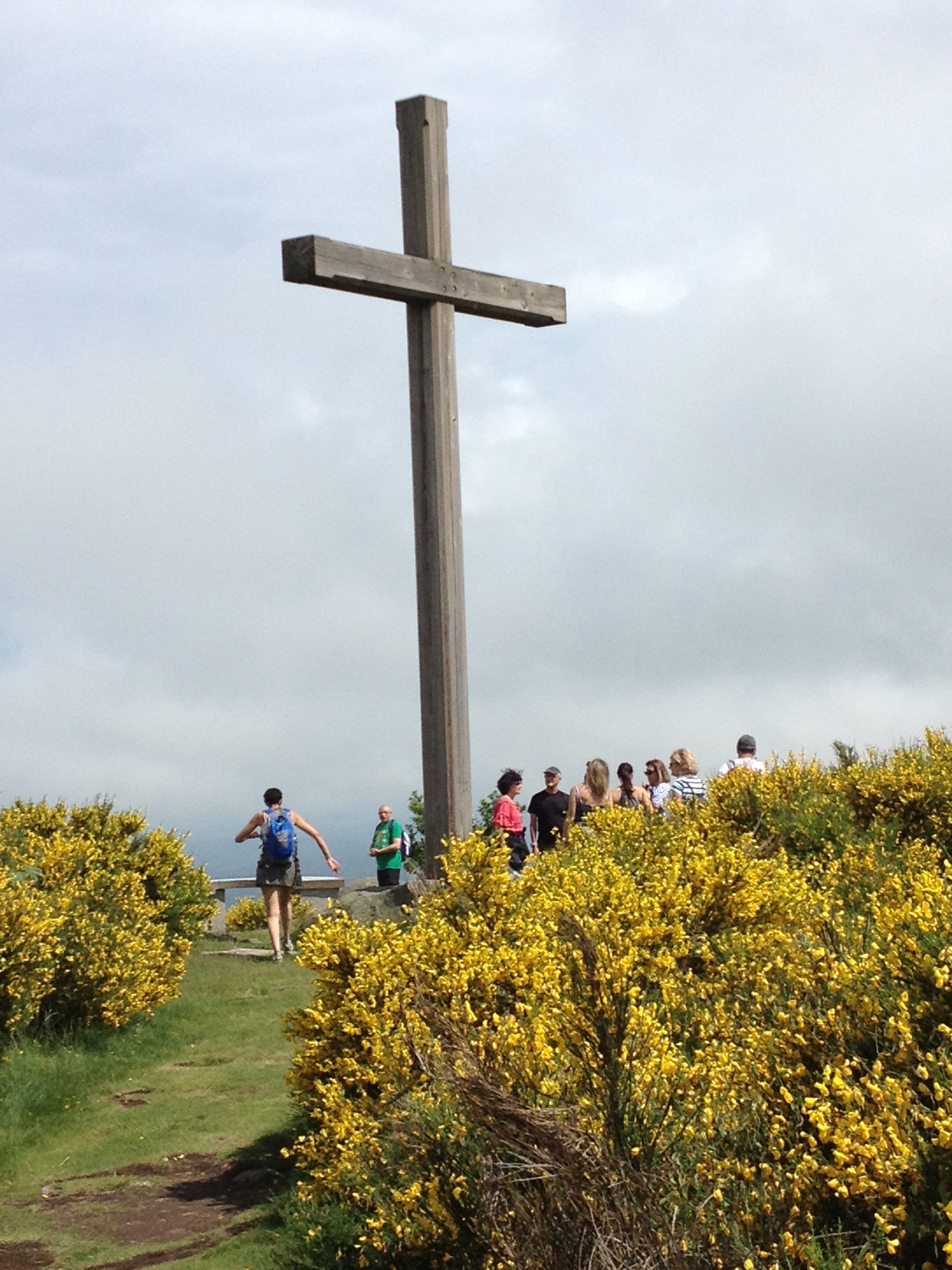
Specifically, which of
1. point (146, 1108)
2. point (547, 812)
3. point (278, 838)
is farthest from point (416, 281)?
point (278, 838)

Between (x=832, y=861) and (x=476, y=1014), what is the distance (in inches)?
109

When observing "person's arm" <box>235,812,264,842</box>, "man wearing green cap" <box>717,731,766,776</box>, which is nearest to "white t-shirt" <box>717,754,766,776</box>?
"man wearing green cap" <box>717,731,766,776</box>

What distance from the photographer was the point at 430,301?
828 centimetres

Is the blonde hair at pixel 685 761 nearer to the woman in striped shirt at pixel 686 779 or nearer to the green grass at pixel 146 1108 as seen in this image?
the woman in striped shirt at pixel 686 779

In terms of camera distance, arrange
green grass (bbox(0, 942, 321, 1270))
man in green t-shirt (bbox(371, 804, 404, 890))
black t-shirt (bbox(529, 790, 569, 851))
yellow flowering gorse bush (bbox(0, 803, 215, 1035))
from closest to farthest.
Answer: green grass (bbox(0, 942, 321, 1270)) → yellow flowering gorse bush (bbox(0, 803, 215, 1035)) → black t-shirt (bbox(529, 790, 569, 851)) → man in green t-shirt (bbox(371, 804, 404, 890))

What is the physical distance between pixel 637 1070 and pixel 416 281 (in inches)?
211

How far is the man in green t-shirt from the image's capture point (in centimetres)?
1841

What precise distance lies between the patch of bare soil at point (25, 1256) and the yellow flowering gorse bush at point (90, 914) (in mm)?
2897

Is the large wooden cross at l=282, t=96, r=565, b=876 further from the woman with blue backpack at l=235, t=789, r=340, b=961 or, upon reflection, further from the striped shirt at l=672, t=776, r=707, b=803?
the woman with blue backpack at l=235, t=789, r=340, b=961

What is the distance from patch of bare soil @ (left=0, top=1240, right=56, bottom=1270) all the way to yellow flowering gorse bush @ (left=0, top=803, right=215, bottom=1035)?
290 centimetres

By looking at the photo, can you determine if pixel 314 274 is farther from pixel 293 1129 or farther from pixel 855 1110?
pixel 855 1110

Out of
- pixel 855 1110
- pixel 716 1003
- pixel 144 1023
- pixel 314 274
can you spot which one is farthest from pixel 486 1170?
pixel 144 1023

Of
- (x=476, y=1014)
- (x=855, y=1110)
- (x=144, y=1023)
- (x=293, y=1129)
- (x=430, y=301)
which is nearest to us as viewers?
(x=855, y=1110)

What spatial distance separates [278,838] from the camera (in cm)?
1403
